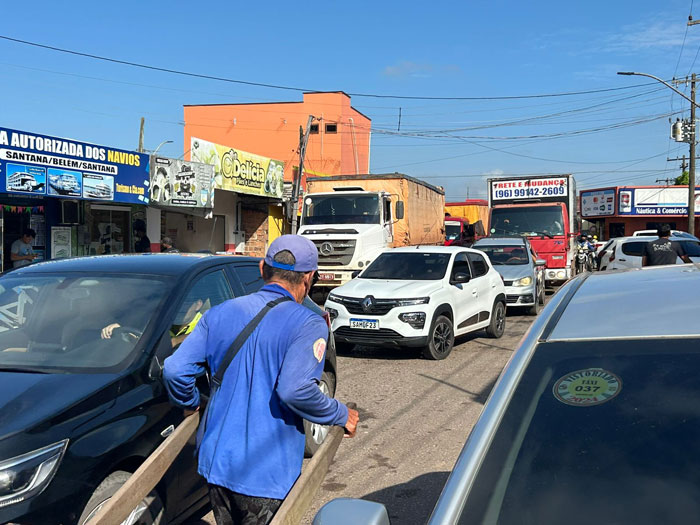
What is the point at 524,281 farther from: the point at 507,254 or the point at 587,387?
the point at 587,387

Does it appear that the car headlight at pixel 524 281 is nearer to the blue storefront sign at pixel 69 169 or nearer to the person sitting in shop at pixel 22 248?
the blue storefront sign at pixel 69 169

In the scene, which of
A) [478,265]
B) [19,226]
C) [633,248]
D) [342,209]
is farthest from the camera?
[633,248]

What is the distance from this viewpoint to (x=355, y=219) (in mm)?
17016

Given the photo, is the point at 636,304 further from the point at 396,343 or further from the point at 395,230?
the point at 395,230

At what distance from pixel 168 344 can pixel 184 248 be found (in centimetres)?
2045

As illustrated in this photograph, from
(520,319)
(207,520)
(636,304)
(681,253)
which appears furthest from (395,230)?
(636,304)

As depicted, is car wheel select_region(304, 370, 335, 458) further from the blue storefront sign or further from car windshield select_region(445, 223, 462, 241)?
car windshield select_region(445, 223, 462, 241)

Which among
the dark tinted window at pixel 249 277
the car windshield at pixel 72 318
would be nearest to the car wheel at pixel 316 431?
the dark tinted window at pixel 249 277

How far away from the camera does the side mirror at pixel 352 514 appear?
1814 mm

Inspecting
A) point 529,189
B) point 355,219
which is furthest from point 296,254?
point 529,189

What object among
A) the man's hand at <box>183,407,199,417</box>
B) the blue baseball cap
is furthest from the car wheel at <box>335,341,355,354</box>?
the blue baseball cap

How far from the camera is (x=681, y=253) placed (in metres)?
11.9

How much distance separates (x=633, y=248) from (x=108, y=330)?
18.4 metres

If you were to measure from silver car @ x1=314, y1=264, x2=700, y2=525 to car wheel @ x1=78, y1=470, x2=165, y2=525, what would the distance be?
1.41 meters
